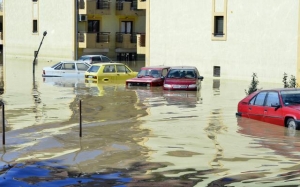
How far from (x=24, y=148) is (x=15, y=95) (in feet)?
50.5

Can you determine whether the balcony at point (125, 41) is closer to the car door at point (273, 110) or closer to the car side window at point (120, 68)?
the car side window at point (120, 68)

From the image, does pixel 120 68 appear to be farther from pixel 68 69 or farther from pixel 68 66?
pixel 68 66

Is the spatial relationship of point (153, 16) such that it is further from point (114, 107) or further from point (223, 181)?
point (223, 181)

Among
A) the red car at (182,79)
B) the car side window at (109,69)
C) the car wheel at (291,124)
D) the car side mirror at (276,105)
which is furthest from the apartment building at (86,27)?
the car wheel at (291,124)

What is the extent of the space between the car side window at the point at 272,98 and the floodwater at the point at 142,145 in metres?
0.68

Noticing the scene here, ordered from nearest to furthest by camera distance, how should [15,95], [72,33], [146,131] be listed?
1. [146,131]
2. [15,95]
3. [72,33]

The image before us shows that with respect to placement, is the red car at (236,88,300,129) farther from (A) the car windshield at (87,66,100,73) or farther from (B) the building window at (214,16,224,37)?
(B) the building window at (214,16,224,37)

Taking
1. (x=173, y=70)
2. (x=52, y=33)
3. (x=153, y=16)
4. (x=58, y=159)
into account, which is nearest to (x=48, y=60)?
(x=52, y=33)

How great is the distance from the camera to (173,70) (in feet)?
115

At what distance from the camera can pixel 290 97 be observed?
20.0 metres

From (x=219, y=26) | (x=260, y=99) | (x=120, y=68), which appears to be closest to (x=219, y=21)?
(x=219, y=26)

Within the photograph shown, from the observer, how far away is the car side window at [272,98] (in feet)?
66.2

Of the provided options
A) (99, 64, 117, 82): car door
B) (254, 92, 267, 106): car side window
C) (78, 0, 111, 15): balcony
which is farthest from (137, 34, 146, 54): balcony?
(254, 92, 267, 106): car side window

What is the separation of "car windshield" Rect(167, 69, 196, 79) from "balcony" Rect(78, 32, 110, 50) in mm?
23306
